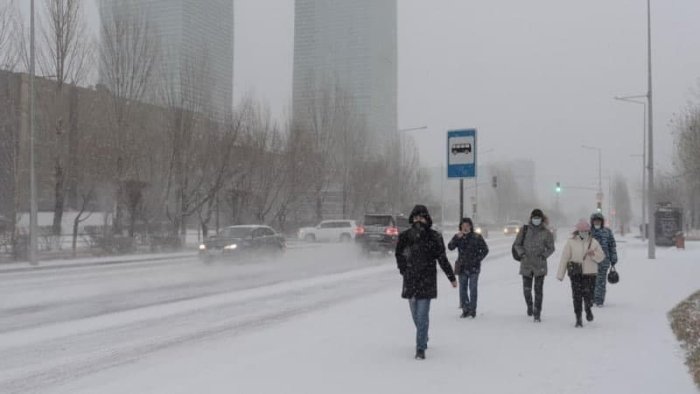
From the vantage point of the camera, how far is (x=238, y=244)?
A: 25688 mm

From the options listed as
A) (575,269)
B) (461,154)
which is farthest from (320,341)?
(461,154)

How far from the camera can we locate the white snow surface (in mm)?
7179

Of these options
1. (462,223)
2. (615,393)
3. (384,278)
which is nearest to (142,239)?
(384,278)

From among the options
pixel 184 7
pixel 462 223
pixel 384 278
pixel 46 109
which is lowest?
pixel 384 278

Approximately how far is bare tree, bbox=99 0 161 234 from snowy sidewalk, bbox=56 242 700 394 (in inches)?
987

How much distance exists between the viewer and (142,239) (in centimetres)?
3609

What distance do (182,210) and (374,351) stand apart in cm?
3224

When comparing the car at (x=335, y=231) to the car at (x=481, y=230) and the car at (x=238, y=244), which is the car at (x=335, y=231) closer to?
the car at (x=481, y=230)

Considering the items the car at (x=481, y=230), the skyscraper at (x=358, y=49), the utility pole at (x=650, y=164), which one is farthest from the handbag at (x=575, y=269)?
the skyscraper at (x=358, y=49)

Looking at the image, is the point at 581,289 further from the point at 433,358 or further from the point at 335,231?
the point at 335,231

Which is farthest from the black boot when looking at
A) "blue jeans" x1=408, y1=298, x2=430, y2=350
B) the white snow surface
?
"blue jeans" x1=408, y1=298, x2=430, y2=350

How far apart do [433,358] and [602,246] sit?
5723 mm

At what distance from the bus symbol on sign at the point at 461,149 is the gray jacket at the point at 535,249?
196 centimetres

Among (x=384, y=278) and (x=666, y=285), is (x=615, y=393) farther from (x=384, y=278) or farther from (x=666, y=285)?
(x=384, y=278)
